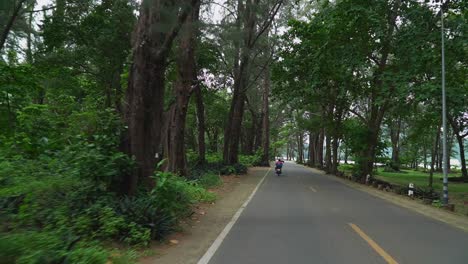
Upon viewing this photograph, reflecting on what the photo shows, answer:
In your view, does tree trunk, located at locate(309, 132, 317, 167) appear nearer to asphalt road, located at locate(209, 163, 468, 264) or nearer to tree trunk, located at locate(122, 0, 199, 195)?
asphalt road, located at locate(209, 163, 468, 264)

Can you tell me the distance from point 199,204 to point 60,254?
27.5 ft

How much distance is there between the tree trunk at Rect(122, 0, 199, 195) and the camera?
9.15 meters

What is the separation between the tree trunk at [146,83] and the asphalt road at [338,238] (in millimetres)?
2707

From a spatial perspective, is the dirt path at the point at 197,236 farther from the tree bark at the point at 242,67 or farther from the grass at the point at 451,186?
the tree bark at the point at 242,67

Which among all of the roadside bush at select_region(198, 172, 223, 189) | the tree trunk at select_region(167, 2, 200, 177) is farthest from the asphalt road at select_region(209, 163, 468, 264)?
the tree trunk at select_region(167, 2, 200, 177)

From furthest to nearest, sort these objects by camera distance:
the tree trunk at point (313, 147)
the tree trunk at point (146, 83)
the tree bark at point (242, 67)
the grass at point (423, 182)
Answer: the tree trunk at point (313, 147)
the grass at point (423, 182)
the tree bark at point (242, 67)
the tree trunk at point (146, 83)

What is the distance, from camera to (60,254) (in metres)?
5.21

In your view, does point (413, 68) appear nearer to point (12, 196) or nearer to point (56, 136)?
point (56, 136)

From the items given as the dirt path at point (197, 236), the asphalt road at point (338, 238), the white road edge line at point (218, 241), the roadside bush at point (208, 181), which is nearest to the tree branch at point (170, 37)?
the dirt path at point (197, 236)

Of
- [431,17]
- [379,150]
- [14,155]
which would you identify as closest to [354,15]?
[431,17]

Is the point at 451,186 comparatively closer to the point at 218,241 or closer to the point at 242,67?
the point at 242,67

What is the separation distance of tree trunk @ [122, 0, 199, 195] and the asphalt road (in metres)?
2.71

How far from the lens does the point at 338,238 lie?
836 cm

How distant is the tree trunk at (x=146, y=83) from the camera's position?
915cm
